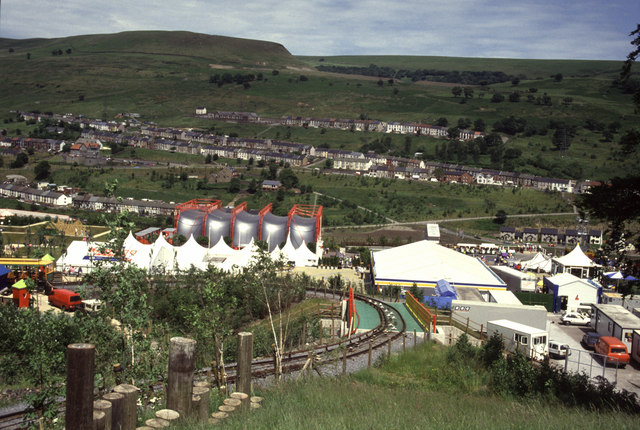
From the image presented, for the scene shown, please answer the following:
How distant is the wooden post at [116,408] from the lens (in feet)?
17.9

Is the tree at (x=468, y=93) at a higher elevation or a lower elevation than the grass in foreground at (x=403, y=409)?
higher

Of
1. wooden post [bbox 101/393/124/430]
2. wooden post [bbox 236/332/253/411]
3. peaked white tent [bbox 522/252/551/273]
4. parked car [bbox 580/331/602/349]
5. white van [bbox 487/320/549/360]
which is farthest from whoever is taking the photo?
peaked white tent [bbox 522/252/551/273]

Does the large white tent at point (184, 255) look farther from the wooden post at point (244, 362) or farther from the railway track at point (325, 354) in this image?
the wooden post at point (244, 362)

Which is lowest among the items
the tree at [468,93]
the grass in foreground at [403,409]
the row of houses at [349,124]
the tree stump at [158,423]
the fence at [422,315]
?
the fence at [422,315]

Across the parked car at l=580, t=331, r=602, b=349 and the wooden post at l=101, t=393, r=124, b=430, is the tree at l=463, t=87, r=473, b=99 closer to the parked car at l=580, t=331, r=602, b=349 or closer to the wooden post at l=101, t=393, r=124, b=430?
the parked car at l=580, t=331, r=602, b=349

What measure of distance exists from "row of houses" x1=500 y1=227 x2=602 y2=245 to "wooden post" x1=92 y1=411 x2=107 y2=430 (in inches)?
2005

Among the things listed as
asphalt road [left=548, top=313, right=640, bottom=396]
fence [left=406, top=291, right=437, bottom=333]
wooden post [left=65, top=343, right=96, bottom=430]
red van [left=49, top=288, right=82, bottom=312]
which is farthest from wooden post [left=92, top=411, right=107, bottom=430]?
red van [left=49, top=288, right=82, bottom=312]

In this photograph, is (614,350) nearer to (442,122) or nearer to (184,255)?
(184,255)

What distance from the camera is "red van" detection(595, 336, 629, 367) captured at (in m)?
18.0

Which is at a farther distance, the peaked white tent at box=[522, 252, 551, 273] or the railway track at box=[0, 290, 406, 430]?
the peaked white tent at box=[522, 252, 551, 273]

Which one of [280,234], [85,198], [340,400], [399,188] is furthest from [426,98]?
[340,400]

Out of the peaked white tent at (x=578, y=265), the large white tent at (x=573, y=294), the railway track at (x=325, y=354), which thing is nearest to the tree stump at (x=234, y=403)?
the railway track at (x=325, y=354)

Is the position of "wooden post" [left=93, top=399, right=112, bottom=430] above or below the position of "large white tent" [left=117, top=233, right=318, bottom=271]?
above

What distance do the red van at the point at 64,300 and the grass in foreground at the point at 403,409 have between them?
46.6 feet
